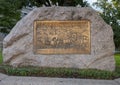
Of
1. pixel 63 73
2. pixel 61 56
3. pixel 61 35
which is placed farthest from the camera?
pixel 61 35

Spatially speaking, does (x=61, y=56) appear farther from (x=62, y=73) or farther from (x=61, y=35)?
(x=62, y=73)

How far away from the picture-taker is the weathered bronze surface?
10.2 meters

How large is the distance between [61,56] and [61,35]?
0.71m

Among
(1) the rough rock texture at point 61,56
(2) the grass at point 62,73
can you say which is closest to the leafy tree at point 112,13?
(1) the rough rock texture at point 61,56

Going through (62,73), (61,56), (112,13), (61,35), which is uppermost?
(112,13)

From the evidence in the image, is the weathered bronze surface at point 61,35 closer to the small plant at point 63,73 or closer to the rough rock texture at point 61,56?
the rough rock texture at point 61,56

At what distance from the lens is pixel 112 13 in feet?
104

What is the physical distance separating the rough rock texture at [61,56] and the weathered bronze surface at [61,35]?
6.6 inches

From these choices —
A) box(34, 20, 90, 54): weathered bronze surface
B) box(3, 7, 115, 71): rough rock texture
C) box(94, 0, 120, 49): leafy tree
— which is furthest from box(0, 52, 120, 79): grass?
box(94, 0, 120, 49): leafy tree

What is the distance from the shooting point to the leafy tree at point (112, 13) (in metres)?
29.4

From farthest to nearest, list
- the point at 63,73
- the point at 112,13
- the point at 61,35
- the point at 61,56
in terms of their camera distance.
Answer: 1. the point at 112,13
2. the point at 61,35
3. the point at 61,56
4. the point at 63,73

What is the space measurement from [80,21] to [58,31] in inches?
31.5

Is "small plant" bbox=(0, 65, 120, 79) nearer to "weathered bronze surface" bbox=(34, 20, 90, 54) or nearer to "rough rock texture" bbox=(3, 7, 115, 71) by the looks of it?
"rough rock texture" bbox=(3, 7, 115, 71)

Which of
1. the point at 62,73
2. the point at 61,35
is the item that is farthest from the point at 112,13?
the point at 62,73
